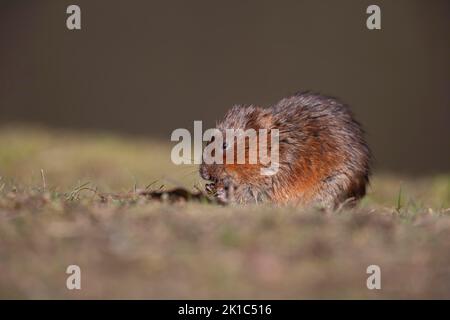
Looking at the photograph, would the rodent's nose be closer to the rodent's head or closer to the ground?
the rodent's head

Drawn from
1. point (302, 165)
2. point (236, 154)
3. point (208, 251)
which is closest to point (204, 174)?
point (236, 154)

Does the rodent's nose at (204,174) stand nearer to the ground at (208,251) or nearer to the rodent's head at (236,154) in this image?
the rodent's head at (236,154)

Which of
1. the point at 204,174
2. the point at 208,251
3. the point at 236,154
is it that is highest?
the point at 236,154

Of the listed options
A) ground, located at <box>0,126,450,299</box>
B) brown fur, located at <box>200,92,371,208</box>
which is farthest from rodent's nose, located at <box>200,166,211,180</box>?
ground, located at <box>0,126,450,299</box>

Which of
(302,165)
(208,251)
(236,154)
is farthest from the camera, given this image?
(302,165)

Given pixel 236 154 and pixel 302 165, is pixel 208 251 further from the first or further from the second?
pixel 302 165
